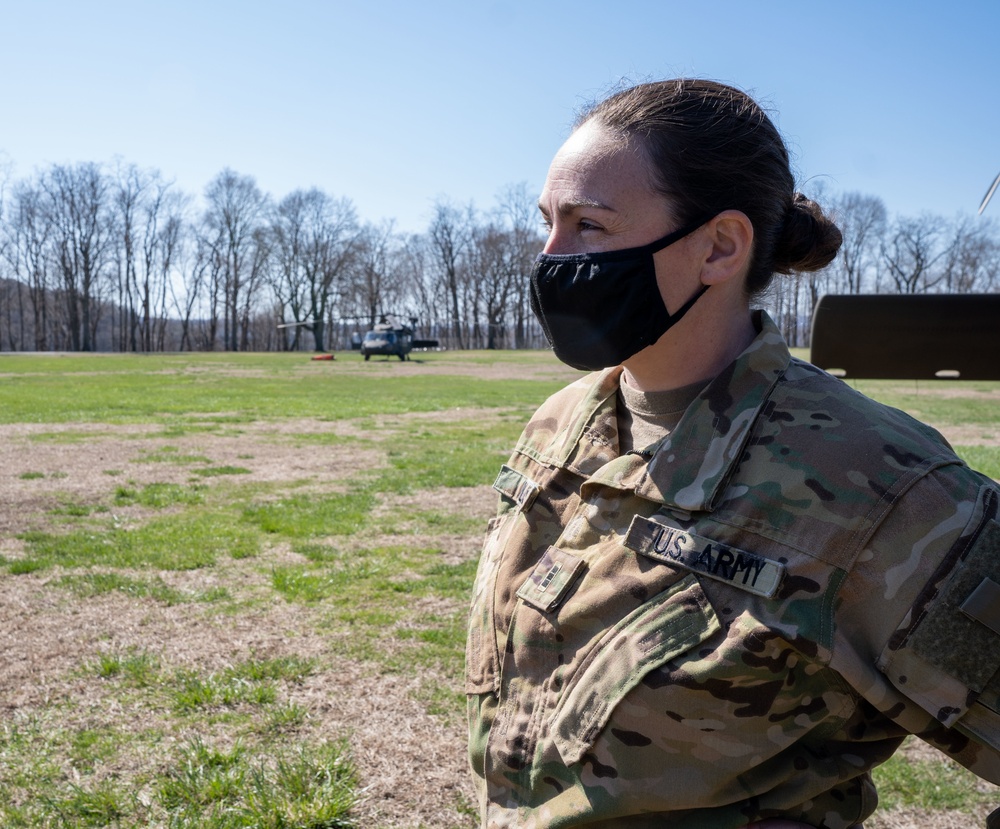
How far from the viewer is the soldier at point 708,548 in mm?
1341

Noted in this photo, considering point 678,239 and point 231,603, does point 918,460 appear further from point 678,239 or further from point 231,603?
point 231,603

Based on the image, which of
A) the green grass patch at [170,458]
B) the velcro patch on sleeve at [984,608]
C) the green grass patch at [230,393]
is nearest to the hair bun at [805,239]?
the velcro patch on sleeve at [984,608]

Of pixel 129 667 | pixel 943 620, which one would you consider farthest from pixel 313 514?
pixel 943 620

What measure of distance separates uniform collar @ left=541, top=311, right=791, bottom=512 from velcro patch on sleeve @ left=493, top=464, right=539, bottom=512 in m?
0.12

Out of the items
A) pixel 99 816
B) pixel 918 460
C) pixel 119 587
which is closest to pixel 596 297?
pixel 918 460

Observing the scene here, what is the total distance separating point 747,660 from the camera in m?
1.38

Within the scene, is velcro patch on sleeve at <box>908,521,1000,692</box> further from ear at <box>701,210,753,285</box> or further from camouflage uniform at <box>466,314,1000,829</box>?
ear at <box>701,210,753,285</box>

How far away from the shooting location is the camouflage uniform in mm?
A: 1319

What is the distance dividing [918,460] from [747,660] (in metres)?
0.43

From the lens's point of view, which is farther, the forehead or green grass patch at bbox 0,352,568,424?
green grass patch at bbox 0,352,568,424

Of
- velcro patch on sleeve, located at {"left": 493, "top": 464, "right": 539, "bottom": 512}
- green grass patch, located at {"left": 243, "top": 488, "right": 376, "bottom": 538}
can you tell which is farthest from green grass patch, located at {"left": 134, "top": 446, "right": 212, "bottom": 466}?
velcro patch on sleeve, located at {"left": 493, "top": 464, "right": 539, "bottom": 512}

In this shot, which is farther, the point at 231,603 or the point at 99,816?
the point at 231,603

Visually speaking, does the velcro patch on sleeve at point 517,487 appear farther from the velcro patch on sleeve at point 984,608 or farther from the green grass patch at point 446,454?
the green grass patch at point 446,454

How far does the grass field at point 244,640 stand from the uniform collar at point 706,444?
2148 millimetres
